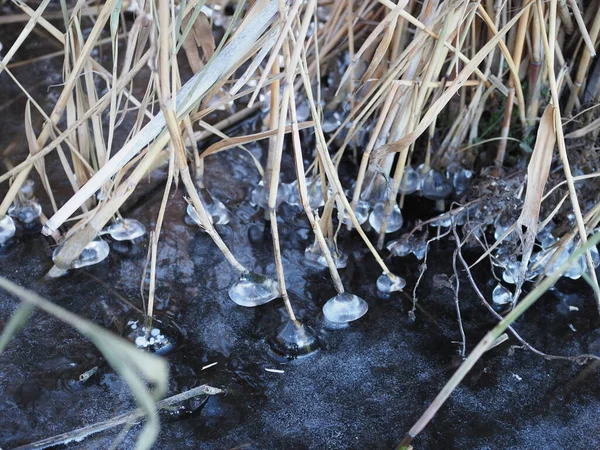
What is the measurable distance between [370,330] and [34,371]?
63 centimetres

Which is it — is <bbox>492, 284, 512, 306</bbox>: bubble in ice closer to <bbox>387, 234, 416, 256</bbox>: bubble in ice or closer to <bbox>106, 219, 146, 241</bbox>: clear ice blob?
<bbox>387, 234, 416, 256</bbox>: bubble in ice

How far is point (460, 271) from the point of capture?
4.89 ft

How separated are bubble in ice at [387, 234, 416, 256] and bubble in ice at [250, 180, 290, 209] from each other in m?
0.29

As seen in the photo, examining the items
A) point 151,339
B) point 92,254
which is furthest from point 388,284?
point 92,254

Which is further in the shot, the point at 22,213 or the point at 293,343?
the point at 22,213

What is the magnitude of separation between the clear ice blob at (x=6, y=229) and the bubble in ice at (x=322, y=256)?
64cm

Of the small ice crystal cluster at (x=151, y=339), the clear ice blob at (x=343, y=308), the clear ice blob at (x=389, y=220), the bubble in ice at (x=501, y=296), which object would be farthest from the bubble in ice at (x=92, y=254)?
the bubble in ice at (x=501, y=296)

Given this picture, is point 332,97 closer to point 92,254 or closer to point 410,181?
point 410,181

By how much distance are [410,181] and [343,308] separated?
0.43 metres

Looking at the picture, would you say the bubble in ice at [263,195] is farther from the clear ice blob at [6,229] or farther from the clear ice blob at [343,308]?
the clear ice blob at [6,229]

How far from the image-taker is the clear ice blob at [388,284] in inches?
55.2

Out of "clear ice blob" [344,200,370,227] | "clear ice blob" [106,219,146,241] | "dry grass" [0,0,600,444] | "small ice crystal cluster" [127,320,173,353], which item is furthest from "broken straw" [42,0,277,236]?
"clear ice blob" [344,200,370,227]

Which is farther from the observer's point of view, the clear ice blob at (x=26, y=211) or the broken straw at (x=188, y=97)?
the clear ice blob at (x=26, y=211)

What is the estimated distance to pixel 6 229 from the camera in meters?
1.46
